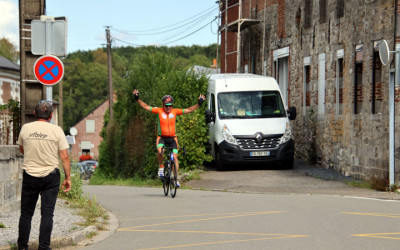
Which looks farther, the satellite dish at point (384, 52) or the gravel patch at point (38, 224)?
the satellite dish at point (384, 52)

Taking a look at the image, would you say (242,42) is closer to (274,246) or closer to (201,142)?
(201,142)

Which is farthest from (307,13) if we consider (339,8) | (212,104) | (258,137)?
(258,137)

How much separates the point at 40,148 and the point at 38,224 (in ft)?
8.18

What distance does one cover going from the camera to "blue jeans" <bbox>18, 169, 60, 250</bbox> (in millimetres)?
8117

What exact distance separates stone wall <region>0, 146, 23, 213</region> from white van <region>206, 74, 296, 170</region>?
10.2 metres

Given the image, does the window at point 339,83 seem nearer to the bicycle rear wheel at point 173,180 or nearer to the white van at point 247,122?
the white van at point 247,122

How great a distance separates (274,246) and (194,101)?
48.5 feet

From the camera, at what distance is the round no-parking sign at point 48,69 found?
12.4m

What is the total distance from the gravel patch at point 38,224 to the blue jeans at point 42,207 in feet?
1.74

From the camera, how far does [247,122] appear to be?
2181 centimetres

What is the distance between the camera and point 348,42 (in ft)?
70.4

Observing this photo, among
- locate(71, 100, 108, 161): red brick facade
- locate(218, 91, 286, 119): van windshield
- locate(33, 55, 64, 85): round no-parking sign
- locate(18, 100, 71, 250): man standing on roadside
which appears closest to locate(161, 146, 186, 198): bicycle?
locate(33, 55, 64, 85): round no-parking sign

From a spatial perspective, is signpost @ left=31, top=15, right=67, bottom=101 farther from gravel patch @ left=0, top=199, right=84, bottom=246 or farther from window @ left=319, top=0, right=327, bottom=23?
window @ left=319, top=0, right=327, bottom=23

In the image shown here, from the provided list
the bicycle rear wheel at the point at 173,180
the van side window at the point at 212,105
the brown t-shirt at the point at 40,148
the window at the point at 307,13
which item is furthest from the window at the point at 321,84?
the brown t-shirt at the point at 40,148
